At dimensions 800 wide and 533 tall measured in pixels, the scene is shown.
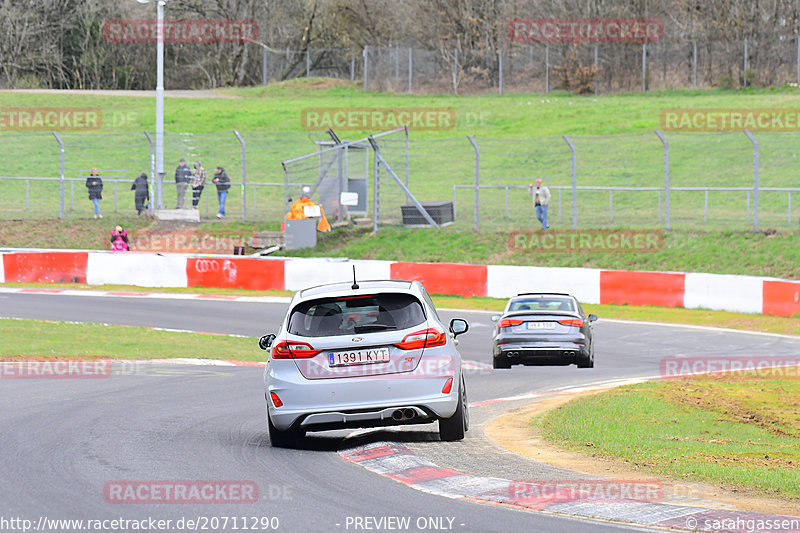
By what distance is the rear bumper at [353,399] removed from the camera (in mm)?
9570

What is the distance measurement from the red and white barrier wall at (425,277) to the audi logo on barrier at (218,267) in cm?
3

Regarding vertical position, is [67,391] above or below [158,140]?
below

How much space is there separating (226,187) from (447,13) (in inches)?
1120

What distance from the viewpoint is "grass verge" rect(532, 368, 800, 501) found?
8977 mm

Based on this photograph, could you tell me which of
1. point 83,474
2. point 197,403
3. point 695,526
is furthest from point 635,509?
point 197,403

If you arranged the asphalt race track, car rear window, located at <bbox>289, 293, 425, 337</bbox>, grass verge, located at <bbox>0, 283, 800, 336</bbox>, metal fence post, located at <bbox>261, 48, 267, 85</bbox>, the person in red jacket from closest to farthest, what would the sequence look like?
the asphalt race track, car rear window, located at <bbox>289, 293, 425, 337</bbox>, grass verge, located at <bbox>0, 283, 800, 336</bbox>, the person in red jacket, metal fence post, located at <bbox>261, 48, 267, 85</bbox>

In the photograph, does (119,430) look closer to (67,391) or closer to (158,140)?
(67,391)

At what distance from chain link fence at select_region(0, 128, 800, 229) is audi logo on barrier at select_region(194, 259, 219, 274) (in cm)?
422

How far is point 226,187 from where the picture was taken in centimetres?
3581

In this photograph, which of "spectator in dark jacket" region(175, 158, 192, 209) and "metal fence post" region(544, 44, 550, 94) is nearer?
"spectator in dark jacket" region(175, 158, 192, 209)

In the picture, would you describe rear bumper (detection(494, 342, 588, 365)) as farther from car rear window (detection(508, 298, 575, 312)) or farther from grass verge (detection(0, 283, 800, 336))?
grass verge (detection(0, 283, 800, 336))

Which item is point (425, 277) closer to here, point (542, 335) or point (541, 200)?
point (541, 200)

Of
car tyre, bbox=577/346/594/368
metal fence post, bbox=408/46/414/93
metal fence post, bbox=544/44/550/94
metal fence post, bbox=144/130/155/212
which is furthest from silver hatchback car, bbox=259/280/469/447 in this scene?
metal fence post, bbox=408/46/414/93

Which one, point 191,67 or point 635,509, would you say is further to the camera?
point 191,67
